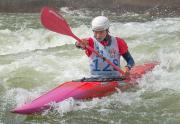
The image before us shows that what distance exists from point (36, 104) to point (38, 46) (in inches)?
195

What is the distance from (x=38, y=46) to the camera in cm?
1077

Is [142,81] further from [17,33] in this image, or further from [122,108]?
[17,33]

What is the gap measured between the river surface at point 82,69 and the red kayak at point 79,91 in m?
0.09

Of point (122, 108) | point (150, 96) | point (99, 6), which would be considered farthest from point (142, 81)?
point (99, 6)

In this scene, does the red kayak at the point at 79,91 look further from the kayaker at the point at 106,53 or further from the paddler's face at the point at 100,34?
the paddler's face at the point at 100,34

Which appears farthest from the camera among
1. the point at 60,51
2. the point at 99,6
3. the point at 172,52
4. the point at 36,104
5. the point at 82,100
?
the point at 99,6

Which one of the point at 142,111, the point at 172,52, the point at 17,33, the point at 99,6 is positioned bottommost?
the point at 142,111

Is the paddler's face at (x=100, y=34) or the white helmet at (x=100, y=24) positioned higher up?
the white helmet at (x=100, y=24)

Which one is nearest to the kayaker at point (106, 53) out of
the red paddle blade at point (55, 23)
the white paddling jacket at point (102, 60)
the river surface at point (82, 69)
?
the white paddling jacket at point (102, 60)

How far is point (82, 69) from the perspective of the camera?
8695mm

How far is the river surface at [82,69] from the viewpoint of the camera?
20.2ft

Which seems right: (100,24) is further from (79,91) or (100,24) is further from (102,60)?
(79,91)

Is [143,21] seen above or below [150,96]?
above

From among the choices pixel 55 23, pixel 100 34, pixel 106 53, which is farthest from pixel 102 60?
pixel 55 23
